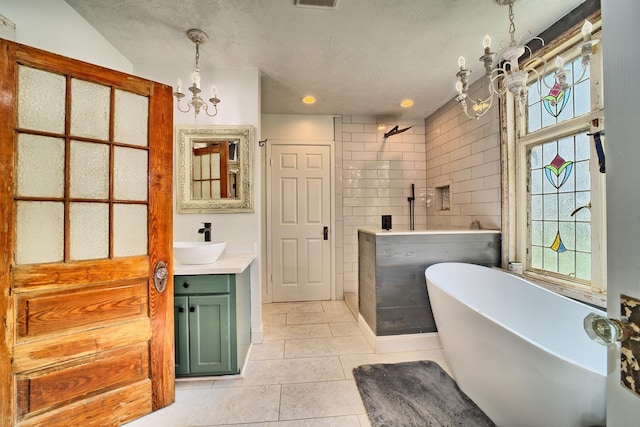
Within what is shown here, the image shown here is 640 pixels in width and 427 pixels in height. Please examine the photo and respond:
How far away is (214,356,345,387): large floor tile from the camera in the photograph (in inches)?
70.0

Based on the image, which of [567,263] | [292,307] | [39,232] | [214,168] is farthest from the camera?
[292,307]

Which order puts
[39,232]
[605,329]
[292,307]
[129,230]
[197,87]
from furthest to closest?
1. [292,307]
2. [197,87]
3. [129,230]
4. [39,232]
5. [605,329]

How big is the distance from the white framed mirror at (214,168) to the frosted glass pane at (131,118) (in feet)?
2.44

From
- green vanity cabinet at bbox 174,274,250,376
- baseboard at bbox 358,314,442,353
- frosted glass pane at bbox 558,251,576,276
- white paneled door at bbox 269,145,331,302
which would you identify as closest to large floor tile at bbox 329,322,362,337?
baseboard at bbox 358,314,442,353

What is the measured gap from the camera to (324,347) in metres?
2.22

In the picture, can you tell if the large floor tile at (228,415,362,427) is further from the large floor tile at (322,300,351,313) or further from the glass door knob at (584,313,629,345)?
the large floor tile at (322,300,351,313)

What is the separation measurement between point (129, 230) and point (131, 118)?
26.6 inches

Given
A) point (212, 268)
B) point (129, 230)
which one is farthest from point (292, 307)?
point (129, 230)

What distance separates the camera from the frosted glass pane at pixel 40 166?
1200mm

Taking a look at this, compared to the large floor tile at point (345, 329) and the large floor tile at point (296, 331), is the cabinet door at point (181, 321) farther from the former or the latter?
the large floor tile at point (345, 329)

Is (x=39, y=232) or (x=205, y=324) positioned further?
(x=205, y=324)

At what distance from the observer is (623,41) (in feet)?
1.49

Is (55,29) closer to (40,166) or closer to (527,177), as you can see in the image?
(40,166)

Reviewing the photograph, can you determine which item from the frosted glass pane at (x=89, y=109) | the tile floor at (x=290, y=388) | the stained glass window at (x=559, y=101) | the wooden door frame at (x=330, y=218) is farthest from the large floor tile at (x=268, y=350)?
the stained glass window at (x=559, y=101)
